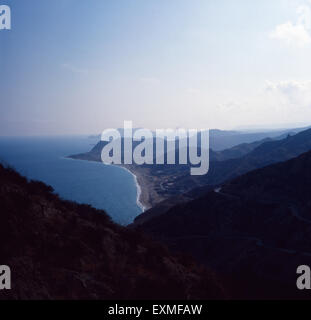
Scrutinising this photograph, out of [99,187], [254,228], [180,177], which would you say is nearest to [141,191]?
[99,187]

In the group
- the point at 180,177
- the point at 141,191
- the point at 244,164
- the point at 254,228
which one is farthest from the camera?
the point at 180,177

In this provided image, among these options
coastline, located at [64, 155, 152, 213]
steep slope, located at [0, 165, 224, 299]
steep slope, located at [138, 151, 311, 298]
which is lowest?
coastline, located at [64, 155, 152, 213]

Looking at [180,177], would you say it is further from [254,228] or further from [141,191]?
[254,228]

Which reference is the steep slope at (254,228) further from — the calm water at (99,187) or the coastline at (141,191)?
the coastline at (141,191)

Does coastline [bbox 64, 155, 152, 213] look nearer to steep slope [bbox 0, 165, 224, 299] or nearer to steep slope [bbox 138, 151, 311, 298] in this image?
steep slope [bbox 138, 151, 311, 298]

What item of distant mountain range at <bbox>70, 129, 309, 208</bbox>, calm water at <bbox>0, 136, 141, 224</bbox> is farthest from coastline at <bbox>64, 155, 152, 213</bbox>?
calm water at <bbox>0, 136, 141, 224</bbox>
